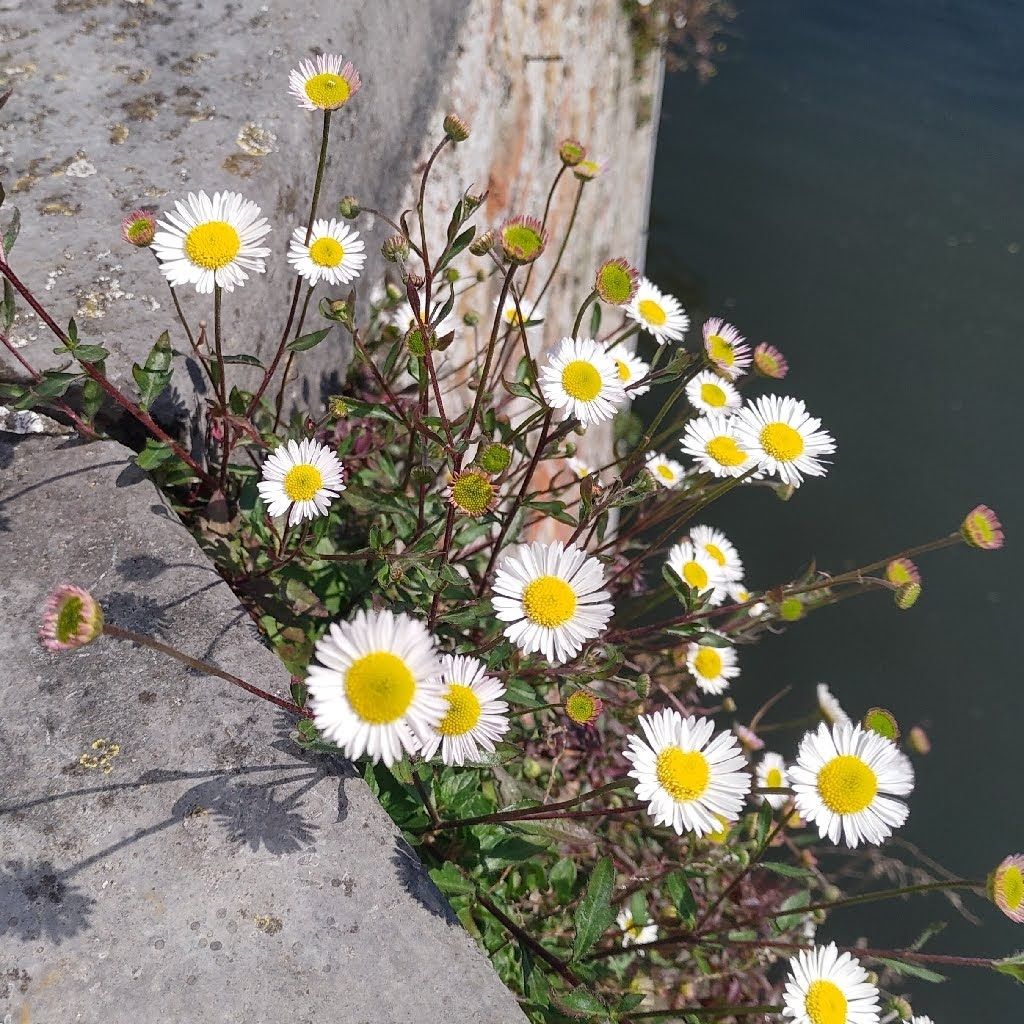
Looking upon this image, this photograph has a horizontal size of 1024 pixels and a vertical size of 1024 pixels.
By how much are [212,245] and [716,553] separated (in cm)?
126

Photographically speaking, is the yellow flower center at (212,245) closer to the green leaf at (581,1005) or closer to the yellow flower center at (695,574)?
the yellow flower center at (695,574)

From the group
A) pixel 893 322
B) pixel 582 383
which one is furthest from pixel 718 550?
pixel 893 322

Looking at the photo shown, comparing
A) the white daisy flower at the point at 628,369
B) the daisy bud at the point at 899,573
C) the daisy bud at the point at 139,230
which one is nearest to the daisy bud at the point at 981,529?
the daisy bud at the point at 899,573

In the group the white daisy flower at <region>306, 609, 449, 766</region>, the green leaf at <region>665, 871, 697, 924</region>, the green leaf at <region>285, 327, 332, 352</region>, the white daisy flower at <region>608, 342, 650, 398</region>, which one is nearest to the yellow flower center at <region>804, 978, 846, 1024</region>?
the green leaf at <region>665, 871, 697, 924</region>

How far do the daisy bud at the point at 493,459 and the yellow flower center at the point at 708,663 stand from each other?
881 millimetres

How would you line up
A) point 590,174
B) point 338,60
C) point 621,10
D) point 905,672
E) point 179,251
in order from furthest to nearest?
point 621,10, point 905,672, point 590,174, point 338,60, point 179,251

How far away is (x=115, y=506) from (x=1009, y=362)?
11.5 ft

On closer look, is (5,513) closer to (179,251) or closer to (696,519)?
(179,251)

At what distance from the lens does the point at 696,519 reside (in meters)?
3.26

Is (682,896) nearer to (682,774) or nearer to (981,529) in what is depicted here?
(682,774)

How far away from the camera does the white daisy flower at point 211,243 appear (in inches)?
53.1

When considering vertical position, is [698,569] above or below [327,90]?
below

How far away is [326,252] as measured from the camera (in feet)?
5.08

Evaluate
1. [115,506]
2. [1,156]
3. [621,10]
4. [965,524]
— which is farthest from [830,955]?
[621,10]
